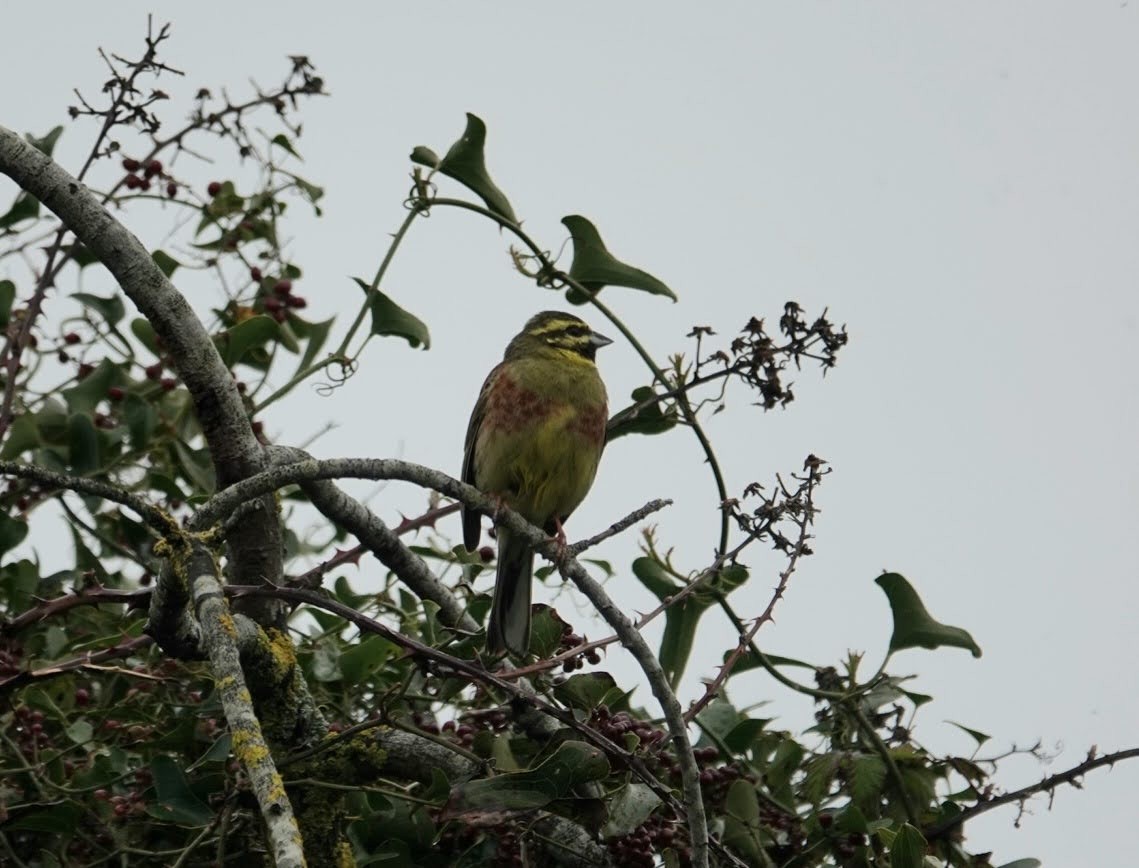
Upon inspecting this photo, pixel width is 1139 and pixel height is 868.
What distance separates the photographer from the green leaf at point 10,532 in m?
3.72

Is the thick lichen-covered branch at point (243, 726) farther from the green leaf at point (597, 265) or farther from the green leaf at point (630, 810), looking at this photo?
the green leaf at point (597, 265)

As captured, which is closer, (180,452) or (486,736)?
(486,736)

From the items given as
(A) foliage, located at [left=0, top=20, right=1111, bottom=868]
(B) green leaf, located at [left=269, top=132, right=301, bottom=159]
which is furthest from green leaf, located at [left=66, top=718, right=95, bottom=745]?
(B) green leaf, located at [left=269, top=132, right=301, bottom=159]

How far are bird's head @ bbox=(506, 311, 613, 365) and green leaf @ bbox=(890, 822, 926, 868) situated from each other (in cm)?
233

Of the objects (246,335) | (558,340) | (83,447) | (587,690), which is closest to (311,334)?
(246,335)

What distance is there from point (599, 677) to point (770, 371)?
755 millimetres

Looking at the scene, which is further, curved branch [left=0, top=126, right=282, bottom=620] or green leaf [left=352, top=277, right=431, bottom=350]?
green leaf [left=352, top=277, right=431, bottom=350]

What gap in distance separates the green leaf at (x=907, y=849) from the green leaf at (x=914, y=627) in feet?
2.20

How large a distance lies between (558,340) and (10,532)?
1.94m

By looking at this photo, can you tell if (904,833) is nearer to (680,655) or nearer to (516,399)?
(680,655)

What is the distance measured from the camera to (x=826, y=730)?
11.6ft

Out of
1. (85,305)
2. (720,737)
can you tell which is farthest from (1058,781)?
(85,305)

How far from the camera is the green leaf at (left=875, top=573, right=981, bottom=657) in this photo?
3.53 m

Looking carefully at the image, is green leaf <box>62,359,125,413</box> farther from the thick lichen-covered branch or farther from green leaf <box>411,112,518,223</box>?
the thick lichen-covered branch
